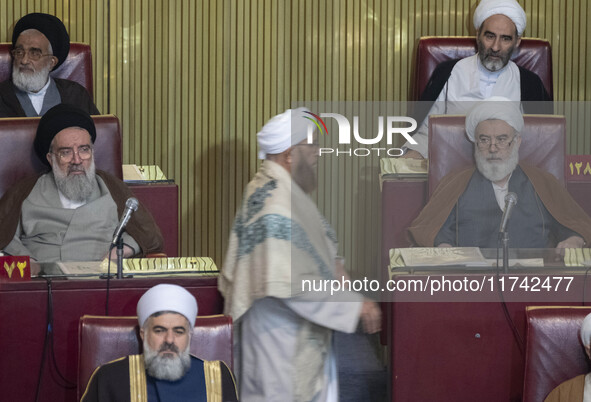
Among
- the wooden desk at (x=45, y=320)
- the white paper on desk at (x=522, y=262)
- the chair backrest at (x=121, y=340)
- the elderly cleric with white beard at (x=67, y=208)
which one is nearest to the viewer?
the chair backrest at (x=121, y=340)

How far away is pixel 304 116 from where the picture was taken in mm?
3850

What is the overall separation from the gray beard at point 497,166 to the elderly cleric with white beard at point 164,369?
2.06m

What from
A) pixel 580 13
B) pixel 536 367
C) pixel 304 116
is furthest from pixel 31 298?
pixel 580 13

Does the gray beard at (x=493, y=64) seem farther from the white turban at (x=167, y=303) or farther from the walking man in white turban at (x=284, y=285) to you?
the white turban at (x=167, y=303)

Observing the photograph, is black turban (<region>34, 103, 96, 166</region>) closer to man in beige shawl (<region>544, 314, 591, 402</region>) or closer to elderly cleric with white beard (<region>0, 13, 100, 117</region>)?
elderly cleric with white beard (<region>0, 13, 100, 117</region>)

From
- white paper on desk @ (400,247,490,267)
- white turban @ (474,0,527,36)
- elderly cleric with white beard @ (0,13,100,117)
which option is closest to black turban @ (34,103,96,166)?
elderly cleric with white beard @ (0,13,100,117)

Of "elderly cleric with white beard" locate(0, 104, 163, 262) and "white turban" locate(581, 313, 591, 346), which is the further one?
"elderly cleric with white beard" locate(0, 104, 163, 262)

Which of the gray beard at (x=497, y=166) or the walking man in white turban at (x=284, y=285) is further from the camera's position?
the gray beard at (x=497, y=166)

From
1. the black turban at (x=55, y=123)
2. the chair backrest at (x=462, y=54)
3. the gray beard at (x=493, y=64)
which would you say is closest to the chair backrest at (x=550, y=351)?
the black turban at (x=55, y=123)

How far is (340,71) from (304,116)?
2.90m

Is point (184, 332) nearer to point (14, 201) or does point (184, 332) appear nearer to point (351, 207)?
point (14, 201)

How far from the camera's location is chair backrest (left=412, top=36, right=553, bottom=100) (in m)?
6.32

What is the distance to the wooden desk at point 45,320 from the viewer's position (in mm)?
3865

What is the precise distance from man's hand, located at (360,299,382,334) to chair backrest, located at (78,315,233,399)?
0.46 m
